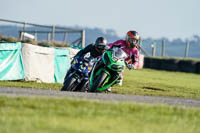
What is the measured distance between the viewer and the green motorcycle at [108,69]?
1047 cm

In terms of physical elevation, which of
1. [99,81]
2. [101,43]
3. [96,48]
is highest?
[101,43]

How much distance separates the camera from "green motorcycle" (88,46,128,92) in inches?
412

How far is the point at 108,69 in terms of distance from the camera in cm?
1056

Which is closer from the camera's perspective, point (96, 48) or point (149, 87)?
point (96, 48)

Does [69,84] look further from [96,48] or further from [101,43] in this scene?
[101,43]

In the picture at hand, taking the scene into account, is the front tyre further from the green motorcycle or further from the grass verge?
the grass verge

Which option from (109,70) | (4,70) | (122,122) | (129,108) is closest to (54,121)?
(122,122)

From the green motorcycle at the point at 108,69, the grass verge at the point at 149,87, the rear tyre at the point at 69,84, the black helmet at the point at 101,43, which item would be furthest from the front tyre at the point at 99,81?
the grass verge at the point at 149,87

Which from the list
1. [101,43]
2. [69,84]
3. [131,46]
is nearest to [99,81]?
[69,84]

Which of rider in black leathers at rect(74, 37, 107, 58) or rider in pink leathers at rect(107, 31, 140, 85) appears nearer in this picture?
rider in black leathers at rect(74, 37, 107, 58)

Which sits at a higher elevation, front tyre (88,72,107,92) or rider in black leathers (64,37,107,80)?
rider in black leathers (64,37,107,80)

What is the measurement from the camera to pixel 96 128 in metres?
5.39

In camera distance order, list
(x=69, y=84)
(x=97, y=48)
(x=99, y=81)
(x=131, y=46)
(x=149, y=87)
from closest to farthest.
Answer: (x=99, y=81) → (x=69, y=84) → (x=97, y=48) → (x=131, y=46) → (x=149, y=87)

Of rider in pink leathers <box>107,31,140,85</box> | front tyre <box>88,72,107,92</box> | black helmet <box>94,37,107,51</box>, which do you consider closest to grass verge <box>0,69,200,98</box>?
rider in pink leathers <box>107,31,140,85</box>
